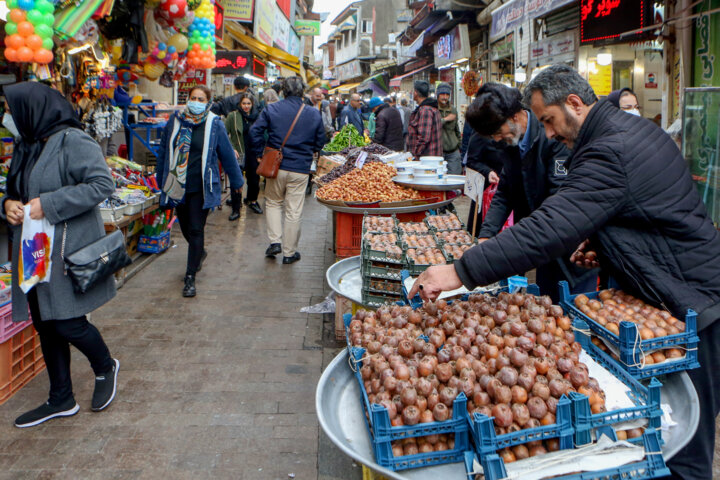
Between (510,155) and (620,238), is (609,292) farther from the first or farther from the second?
(510,155)

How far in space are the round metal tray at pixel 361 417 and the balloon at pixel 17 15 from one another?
4143 millimetres

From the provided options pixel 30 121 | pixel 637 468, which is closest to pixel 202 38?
pixel 30 121

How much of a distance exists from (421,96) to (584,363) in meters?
7.50

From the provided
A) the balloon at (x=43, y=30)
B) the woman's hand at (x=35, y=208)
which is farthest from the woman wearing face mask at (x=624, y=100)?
the balloon at (x=43, y=30)

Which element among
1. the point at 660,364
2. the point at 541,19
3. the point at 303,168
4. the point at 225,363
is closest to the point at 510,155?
the point at 660,364

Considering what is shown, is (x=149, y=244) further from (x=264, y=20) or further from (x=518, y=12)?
(x=264, y=20)

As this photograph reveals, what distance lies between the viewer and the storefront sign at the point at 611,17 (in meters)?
7.72

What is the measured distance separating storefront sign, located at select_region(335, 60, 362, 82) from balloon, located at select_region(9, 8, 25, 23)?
5151 cm

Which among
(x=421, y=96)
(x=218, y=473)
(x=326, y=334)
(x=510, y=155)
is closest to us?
(x=218, y=473)

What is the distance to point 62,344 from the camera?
3.52 metres

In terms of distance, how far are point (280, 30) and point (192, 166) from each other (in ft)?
64.0

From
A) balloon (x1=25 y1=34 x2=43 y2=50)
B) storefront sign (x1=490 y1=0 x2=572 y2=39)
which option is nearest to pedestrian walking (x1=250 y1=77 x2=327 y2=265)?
balloon (x1=25 y1=34 x2=43 y2=50)

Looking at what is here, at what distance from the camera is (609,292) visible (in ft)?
7.94

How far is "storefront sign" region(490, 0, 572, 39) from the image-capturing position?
343 inches
